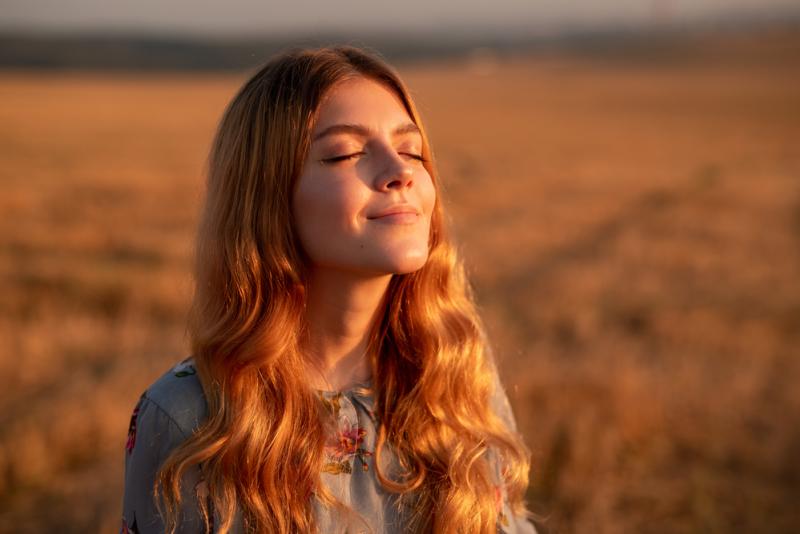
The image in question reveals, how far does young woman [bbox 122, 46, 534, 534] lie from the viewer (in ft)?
6.24

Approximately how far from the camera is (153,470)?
1880mm

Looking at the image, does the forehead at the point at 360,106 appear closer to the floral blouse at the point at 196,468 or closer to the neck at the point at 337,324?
the neck at the point at 337,324

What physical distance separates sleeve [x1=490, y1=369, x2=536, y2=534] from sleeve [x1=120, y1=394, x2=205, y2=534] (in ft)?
2.56

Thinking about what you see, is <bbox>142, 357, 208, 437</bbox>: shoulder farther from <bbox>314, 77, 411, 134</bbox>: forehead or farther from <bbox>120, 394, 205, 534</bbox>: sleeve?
<bbox>314, 77, 411, 134</bbox>: forehead

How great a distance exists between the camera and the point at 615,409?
509cm

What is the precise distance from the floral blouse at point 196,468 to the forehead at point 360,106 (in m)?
0.67

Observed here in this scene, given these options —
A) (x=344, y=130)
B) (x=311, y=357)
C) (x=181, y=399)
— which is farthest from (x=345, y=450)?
(x=344, y=130)

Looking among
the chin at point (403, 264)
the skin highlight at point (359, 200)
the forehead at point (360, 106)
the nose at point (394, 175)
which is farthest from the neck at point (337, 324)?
the forehead at point (360, 106)

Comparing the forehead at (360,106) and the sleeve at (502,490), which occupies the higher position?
the forehead at (360,106)

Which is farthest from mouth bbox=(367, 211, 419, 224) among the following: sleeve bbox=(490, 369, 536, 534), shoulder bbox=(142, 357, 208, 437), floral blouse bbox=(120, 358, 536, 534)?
sleeve bbox=(490, 369, 536, 534)

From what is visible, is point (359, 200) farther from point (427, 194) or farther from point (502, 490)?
point (502, 490)

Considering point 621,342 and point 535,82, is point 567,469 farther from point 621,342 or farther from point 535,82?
point 535,82

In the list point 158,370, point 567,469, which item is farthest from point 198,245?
point 158,370

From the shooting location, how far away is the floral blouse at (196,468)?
1.88 meters
